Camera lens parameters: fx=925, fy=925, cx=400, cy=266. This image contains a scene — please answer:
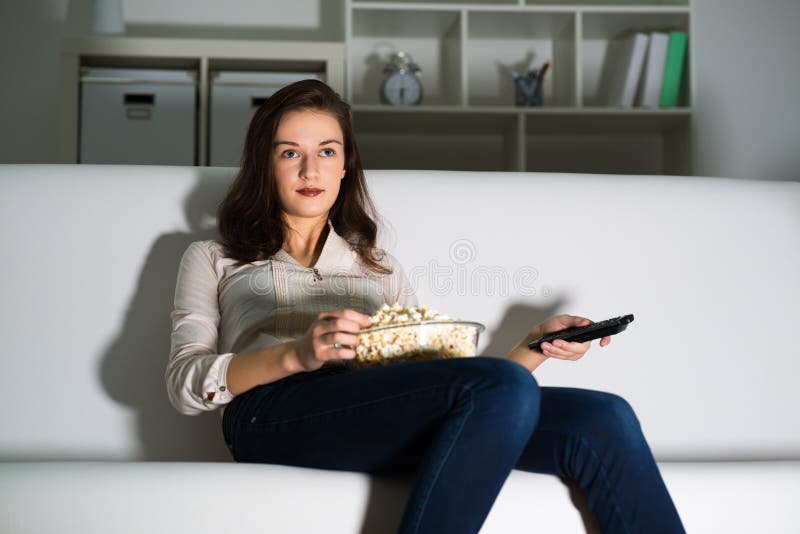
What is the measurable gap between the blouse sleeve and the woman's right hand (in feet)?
0.55

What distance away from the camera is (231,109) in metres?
2.98

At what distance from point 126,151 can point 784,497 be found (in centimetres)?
232

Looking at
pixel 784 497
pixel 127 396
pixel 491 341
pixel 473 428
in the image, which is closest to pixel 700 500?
pixel 784 497

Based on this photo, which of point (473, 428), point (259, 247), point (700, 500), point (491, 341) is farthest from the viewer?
point (491, 341)

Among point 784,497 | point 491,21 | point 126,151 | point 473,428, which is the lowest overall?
point 784,497

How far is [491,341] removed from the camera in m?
1.53

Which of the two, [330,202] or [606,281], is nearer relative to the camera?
[330,202]

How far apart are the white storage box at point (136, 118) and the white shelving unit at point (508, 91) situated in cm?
56

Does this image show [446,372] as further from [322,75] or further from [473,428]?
[322,75]

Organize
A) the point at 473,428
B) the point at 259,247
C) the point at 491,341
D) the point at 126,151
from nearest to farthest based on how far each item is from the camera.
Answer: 1. the point at 473,428
2. the point at 259,247
3. the point at 491,341
4. the point at 126,151

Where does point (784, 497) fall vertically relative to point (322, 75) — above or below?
below

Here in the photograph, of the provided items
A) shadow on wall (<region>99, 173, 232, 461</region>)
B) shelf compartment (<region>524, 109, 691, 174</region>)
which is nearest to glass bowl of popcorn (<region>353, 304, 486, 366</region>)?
shadow on wall (<region>99, 173, 232, 461</region>)

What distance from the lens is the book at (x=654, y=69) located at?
3.00 meters

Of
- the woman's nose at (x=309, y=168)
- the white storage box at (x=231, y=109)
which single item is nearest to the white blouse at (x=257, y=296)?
the woman's nose at (x=309, y=168)
